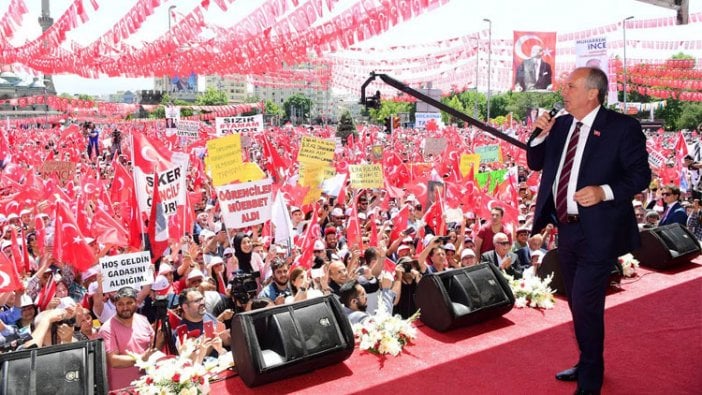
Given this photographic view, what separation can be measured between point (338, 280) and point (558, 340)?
3.06 metres

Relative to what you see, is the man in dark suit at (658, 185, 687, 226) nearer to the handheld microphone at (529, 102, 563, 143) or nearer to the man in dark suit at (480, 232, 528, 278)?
the man in dark suit at (480, 232, 528, 278)

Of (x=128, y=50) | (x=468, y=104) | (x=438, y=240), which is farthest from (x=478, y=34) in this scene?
(x=468, y=104)

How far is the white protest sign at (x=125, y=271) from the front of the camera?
6371mm

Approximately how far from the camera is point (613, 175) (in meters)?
3.24

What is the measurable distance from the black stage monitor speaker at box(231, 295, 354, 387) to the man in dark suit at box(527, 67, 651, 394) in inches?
59.6

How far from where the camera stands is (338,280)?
6965 millimetres

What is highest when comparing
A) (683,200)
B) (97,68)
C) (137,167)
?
(97,68)

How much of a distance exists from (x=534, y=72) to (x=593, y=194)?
29.8 m

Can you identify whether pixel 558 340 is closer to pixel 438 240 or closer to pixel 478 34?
pixel 438 240

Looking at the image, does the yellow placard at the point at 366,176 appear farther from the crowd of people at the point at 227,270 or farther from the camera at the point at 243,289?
the camera at the point at 243,289

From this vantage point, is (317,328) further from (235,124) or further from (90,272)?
(235,124)

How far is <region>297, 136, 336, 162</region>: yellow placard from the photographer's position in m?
12.2

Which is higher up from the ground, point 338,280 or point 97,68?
point 97,68

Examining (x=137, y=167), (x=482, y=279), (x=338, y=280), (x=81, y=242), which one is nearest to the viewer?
(x=482, y=279)
